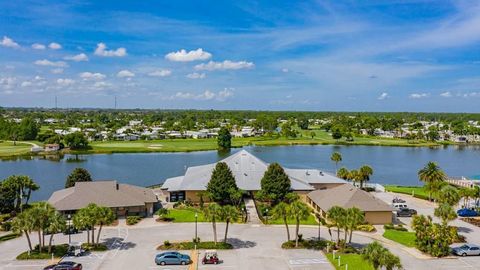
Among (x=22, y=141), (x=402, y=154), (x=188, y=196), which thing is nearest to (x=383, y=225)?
(x=188, y=196)

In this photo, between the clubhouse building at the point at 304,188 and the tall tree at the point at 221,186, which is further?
the tall tree at the point at 221,186

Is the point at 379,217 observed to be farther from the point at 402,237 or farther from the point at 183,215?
the point at 183,215

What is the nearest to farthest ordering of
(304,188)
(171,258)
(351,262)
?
(171,258), (351,262), (304,188)

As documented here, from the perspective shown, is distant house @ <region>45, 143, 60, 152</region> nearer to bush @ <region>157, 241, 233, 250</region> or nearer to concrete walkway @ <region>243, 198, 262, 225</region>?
concrete walkway @ <region>243, 198, 262, 225</region>

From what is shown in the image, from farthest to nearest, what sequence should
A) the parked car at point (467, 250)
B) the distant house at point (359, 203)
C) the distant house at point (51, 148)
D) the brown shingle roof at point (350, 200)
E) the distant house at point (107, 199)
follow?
the distant house at point (51, 148), the distant house at point (107, 199), the brown shingle roof at point (350, 200), the distant house at point (359, 203), the parked car at point (467, 250)

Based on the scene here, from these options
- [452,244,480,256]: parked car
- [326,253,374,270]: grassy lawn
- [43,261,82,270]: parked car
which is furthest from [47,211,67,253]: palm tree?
[452,244,480,256]: parked car

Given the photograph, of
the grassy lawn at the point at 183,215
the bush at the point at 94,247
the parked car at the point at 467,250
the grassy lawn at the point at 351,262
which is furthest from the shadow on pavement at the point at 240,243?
the parked car at the point at 467,250

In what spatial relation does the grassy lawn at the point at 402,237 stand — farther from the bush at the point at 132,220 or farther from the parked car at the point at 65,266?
the parked car at the point at 65,266

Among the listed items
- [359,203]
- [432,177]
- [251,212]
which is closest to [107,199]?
[251,212]
